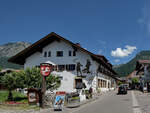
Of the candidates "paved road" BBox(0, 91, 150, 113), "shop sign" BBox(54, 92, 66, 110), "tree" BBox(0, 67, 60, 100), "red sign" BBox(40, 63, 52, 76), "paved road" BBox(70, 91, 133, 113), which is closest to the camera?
"paved road" BBox(0, 91, 150, 113)

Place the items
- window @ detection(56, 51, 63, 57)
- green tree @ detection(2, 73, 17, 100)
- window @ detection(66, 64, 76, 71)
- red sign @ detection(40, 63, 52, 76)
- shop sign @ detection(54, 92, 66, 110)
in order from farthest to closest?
window @ detection(56, 51, 63, 57) → window @ detection(66, 64, 76, 71) → green tree @ detection(2, 73, 17, 100) → red sign @ detection(40, 63, 52, 76) → shop sign @ detection(54, 92, 66, 110)

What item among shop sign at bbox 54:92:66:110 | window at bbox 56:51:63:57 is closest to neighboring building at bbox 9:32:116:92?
window at bbox 56:51:63:57

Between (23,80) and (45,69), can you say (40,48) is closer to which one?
(23,80)

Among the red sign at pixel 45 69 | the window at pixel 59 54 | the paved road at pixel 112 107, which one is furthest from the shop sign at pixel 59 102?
the window at pixel 59 54

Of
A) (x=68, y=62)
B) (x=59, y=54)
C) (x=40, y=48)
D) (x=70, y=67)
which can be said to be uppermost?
(x=40, y=48)

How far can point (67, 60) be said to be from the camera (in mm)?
28656

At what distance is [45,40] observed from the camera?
2883cm

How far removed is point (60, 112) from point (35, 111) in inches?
64.1

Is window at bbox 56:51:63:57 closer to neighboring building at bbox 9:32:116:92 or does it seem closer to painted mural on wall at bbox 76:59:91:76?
neighboring building at bbox 9:32:116:92

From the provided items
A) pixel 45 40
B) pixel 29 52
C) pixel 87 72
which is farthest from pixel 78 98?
pixel 29 52

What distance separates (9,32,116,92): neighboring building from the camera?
27611 mm

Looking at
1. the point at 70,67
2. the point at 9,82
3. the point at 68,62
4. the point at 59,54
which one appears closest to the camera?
the point at 9,82

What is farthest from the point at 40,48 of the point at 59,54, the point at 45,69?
the point at 45,69

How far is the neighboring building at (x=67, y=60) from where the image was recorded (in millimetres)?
27611
